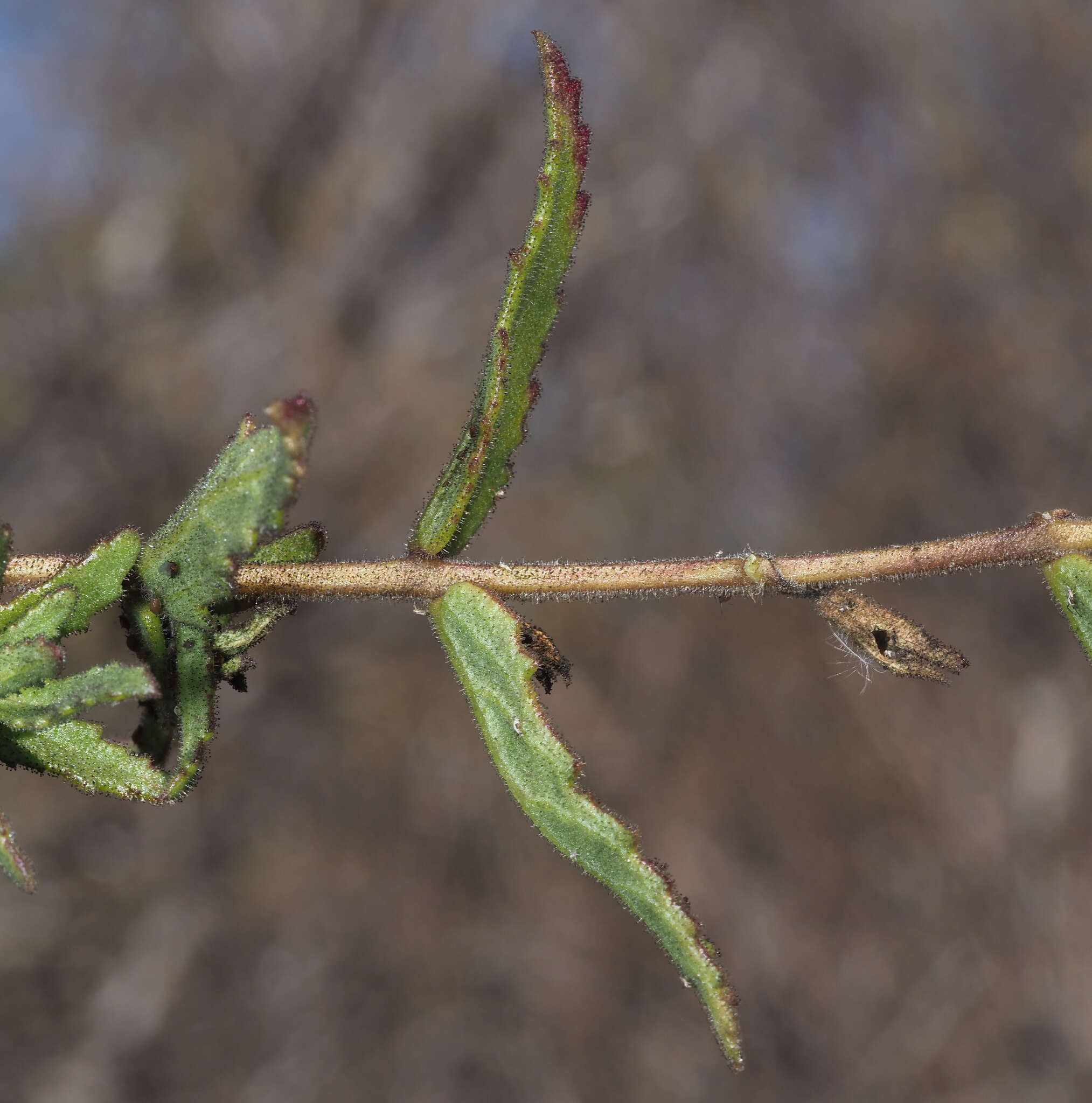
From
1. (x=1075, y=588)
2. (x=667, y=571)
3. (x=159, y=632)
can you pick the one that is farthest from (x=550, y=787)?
(x=1075, y=588)

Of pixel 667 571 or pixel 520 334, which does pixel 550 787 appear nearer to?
pixel 667 571

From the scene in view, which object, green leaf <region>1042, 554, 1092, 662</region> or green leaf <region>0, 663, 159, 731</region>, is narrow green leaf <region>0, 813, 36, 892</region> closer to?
green leaf <region>0, 663, 159, 731</region>

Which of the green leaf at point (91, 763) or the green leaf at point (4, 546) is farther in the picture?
the green leaf at point (91, 763)

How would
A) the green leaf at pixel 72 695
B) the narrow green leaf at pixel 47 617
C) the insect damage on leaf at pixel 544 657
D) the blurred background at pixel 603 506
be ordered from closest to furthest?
the green leaf at pixel 72 695
the narrow green leaf at pixel 47 617
the insect damage on leaf at pixel 544 657
the blurred background at pixel 603 506

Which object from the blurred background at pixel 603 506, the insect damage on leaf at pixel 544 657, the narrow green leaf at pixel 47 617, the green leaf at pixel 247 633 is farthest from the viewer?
the blurred background at pixel 603 506

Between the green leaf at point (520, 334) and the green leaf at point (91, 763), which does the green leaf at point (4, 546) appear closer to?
the green leaf at point (91, 763)

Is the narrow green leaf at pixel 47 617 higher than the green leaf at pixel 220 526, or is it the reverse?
the green leaf at pixel 220 526

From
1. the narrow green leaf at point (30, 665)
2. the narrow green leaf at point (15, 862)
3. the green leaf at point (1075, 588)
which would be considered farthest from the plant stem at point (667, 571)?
the narrow green leaf at point (15, 862)
